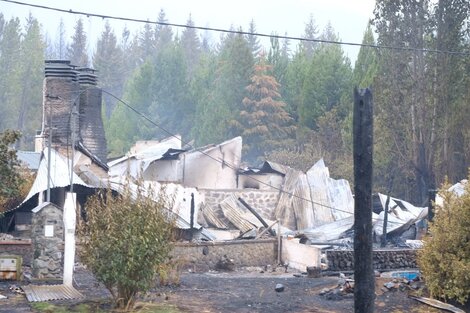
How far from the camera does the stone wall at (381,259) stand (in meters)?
23.6

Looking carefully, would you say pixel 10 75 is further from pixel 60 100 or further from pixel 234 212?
pixel 234 212

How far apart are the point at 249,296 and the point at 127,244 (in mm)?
4274

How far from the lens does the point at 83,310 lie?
48.3ft

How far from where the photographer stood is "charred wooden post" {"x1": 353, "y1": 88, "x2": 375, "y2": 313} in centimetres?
1024

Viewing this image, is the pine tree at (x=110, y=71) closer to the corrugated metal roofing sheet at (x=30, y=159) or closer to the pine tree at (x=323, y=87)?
the pine tree at (x=323, y=87)

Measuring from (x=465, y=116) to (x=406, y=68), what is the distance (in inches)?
144

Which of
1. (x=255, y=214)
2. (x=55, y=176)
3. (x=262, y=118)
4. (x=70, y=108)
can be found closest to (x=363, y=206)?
(x=55, y=176)

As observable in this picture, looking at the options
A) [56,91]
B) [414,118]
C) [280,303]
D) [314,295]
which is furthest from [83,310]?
[414,118]

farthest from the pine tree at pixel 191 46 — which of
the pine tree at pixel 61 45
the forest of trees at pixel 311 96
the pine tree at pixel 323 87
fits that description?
the pine tree at pixel 323 87

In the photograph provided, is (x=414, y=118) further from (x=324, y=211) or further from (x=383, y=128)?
(x=324, y=211)

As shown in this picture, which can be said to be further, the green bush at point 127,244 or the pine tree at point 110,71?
the pine tree at point 110,71

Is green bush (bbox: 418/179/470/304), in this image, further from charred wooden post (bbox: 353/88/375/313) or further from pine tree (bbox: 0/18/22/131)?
pine tree (bbox: 0/18/22/131)

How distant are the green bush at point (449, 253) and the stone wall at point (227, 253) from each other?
8678mm

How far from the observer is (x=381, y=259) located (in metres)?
24.4
